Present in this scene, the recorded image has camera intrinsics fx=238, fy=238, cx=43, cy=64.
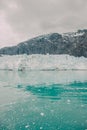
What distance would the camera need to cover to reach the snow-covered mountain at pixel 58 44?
524ft

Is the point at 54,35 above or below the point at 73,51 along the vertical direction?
above

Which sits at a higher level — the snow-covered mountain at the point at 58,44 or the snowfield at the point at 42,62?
the snow-covered mountain at the point at 58,44

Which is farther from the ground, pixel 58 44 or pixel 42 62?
pixel 58 44

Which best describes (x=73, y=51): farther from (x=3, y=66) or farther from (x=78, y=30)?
(x=3, y=66)

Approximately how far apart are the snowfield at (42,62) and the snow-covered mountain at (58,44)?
215ft

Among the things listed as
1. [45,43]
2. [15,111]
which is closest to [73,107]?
[15,111]

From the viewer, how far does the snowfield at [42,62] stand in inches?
3295

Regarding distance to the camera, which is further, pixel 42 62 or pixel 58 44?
pixel 58 44

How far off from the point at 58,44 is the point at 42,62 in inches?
3724

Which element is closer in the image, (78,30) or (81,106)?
(81,106)

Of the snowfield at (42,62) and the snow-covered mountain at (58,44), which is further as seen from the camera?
the snow-covered mountain at (58,44)

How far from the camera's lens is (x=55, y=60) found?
84.6 m

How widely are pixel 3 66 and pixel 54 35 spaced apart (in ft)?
324

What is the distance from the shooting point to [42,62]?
86.1 m
